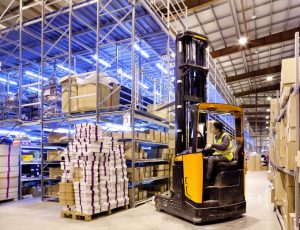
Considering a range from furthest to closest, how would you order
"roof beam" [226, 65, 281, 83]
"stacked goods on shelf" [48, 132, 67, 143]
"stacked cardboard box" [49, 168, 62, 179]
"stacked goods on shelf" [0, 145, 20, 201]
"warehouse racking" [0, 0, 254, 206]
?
"roof beam" [226, 65, 281, 83] < "stacked goods on shelf" [48, 132, 67, 143] < "stacked cardboard box" [49, 168, 62, 179] < "stacked goods on shelf" [0, 145, 20, 201] < "warehouse racking" [0, 0, 254, 206]

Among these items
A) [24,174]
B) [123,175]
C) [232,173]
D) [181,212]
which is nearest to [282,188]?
[232,173]

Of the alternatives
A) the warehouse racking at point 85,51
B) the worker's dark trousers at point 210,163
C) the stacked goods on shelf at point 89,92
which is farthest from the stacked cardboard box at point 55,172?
the worker's dark trousers at point 210,163

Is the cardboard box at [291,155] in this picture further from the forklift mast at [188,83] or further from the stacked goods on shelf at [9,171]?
the stacked goods on shelf at [9,171]

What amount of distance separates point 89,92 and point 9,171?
11.5ft

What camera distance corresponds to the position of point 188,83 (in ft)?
24.0

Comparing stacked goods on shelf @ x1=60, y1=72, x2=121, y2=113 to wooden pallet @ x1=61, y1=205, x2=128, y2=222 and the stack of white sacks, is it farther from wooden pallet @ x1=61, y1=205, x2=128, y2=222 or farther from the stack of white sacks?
wooden pallet @ x1=61, y1=205, x2=128, y2=222

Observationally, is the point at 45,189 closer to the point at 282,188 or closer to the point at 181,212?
the point at 181,212

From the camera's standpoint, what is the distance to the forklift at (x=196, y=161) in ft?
20.1

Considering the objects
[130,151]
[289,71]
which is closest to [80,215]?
[130,151]

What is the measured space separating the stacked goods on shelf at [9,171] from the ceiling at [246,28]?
864 centimetres

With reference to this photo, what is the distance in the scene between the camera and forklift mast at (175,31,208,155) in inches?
281

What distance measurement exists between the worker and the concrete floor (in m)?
1.14

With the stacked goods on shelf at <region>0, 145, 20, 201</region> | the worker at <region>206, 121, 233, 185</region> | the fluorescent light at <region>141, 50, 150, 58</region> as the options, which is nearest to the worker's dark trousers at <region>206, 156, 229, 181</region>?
the worker at <region>206, 121, 233, 185</region>

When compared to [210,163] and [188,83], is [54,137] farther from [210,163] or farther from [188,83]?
[210,163]
